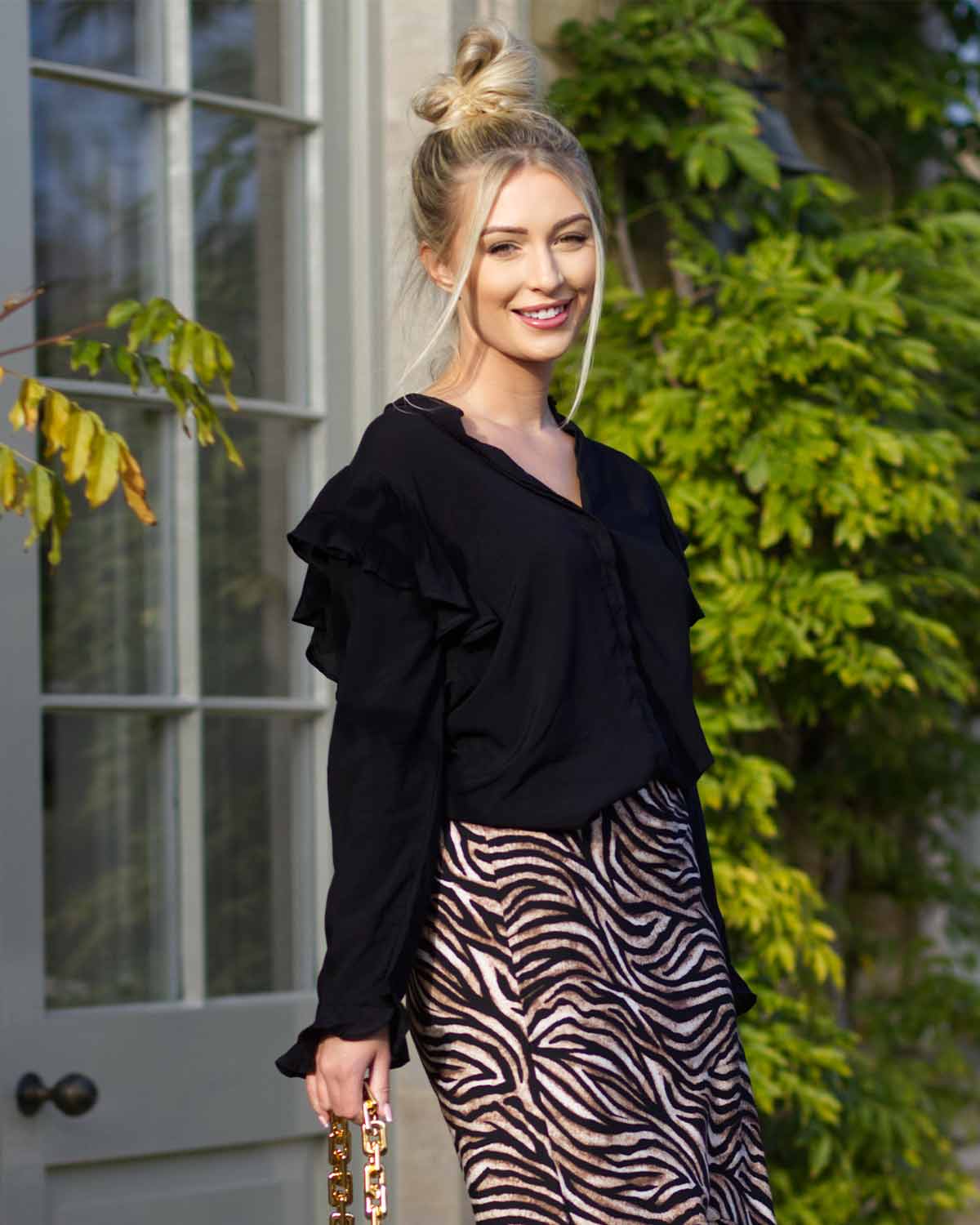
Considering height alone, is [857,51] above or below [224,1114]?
above

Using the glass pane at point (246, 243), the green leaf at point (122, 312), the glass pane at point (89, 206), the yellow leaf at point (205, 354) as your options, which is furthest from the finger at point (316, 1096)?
the glass pane at point (246, 243)

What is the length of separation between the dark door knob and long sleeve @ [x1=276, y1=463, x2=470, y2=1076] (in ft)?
4.04

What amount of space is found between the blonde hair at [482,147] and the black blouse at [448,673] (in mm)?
136

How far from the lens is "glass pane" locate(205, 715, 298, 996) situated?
3236 mm

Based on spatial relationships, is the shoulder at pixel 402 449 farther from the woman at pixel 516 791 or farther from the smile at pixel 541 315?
the smile at pixel 541 315

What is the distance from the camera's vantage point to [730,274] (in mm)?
3750

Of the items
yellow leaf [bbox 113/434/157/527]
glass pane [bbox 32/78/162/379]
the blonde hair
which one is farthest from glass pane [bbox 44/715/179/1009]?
the blonde hair

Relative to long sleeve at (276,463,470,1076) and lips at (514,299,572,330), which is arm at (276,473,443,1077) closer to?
long sleeve at (276,463,470,1076)

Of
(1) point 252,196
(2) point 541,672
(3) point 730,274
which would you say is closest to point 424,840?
(2) point 541,672

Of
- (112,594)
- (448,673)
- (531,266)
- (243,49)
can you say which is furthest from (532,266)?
(243,49)

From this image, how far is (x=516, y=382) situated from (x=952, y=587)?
2.10 metres

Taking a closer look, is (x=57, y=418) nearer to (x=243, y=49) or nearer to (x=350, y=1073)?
(x=350, y=1073)

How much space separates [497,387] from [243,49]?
1.63 metres

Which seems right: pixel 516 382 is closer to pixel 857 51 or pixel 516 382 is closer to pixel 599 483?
pixel 599 483
